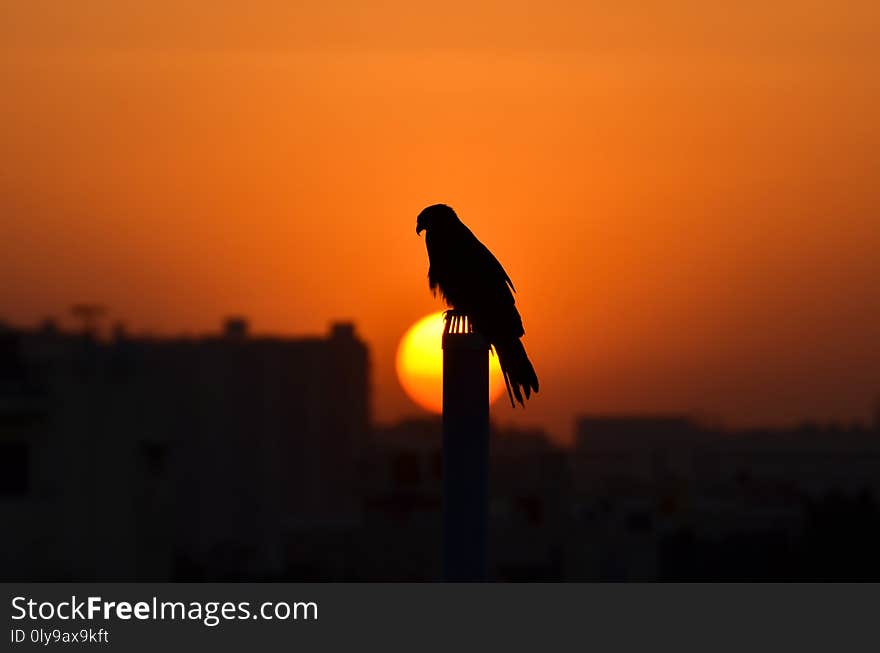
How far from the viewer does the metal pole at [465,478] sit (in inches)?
299

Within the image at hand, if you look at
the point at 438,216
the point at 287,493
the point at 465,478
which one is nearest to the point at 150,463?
the point at 287,493

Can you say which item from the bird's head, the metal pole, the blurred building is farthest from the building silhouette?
the metal pole

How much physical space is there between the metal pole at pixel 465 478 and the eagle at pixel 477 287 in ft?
6.62

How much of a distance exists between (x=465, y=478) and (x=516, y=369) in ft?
8.76

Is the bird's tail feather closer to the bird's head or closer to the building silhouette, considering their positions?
the bird's head

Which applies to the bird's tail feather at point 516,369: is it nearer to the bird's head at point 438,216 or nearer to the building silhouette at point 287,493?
the bird's head at point 438,216

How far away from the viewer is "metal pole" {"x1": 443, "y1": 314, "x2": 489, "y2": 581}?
7.59 m

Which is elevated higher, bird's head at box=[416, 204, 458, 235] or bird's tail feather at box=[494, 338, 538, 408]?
bird's head at box=[416, 204, 458, 235]

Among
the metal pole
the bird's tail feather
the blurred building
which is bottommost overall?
the metal pole

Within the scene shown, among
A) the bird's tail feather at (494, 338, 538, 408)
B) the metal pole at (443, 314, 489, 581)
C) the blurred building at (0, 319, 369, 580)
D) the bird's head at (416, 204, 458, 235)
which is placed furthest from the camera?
the blurred building at (0, 319, 369, 580)

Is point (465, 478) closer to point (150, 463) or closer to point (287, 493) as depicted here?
point (150, 463)

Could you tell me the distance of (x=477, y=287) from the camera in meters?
11.3

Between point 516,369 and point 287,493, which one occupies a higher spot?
point 287,493

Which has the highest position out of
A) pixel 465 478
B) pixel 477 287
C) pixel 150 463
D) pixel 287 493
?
pixel 287 493
